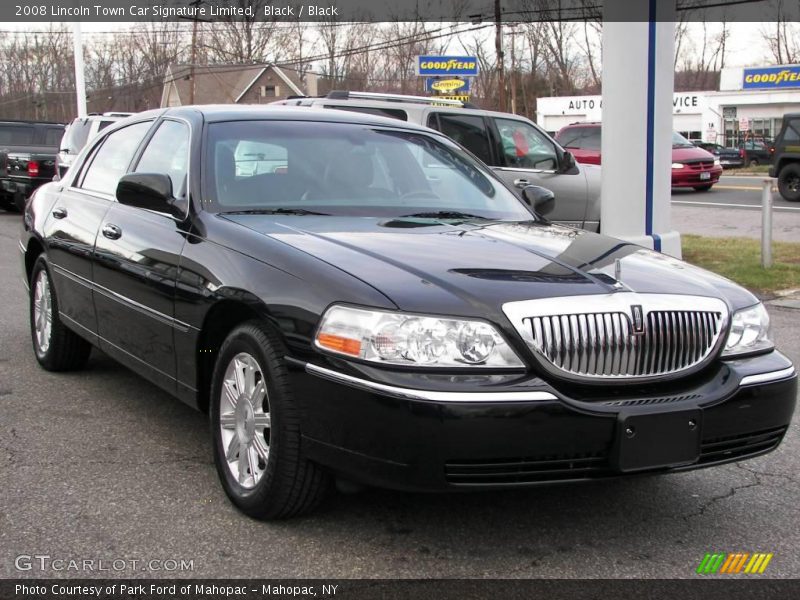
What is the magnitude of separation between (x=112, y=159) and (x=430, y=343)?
3.18m

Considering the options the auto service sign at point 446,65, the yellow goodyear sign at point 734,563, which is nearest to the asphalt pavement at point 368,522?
the yellow goodyear sign at point 734,563

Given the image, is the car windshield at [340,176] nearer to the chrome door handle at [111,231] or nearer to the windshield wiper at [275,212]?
the windshield wiper at [275,212]

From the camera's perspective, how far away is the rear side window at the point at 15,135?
68.1 ft

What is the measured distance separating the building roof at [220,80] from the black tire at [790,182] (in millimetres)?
47219

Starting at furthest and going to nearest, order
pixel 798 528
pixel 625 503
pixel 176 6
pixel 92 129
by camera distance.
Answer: pixel 176 6 < pixel 92 129 < pixel 625 503 < pixel 798 528

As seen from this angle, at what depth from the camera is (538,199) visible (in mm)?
5164

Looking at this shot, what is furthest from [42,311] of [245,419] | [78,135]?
[78,135]

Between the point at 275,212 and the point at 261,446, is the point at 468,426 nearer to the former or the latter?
the point at 261,446

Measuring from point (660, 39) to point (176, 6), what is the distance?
41.0 m

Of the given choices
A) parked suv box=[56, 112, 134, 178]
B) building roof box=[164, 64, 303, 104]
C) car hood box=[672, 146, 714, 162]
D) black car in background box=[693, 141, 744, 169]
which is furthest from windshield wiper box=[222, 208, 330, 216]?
building roof box=[164, 64, 303, 104]

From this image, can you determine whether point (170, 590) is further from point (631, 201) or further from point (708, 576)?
point (631, 201)

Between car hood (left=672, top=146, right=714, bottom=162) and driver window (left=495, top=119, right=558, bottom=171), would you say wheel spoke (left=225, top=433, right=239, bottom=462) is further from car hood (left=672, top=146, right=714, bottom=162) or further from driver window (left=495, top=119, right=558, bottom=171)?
car hood (left=672, top=146, right=714, bottom=162)

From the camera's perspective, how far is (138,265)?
4.39 m

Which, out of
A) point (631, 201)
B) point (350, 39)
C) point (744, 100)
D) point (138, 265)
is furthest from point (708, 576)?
point (350, 39)
